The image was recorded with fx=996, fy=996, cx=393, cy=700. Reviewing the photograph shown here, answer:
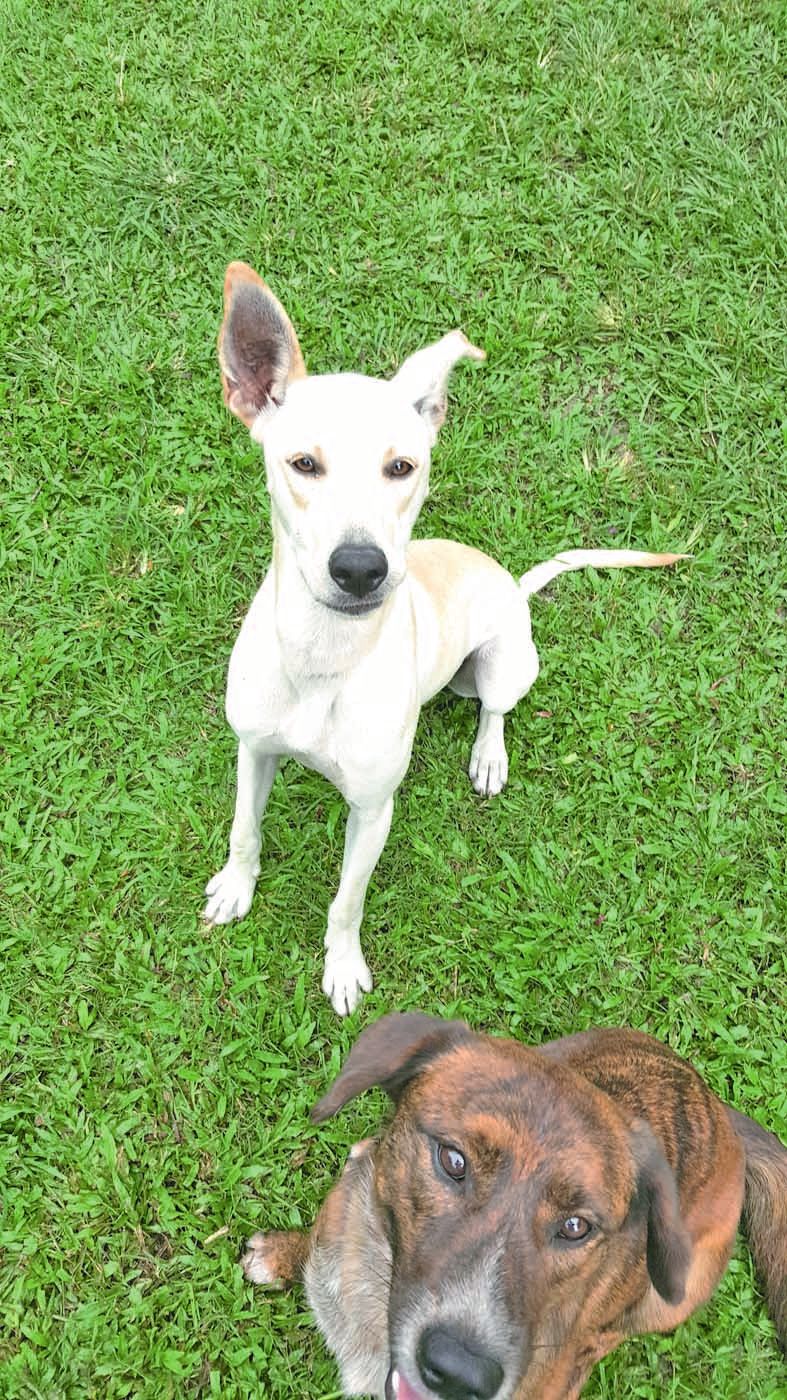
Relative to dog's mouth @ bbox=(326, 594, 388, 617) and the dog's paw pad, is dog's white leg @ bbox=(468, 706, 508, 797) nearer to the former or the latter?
dog's mouth @ bbox=(326, 594, 388, 617)

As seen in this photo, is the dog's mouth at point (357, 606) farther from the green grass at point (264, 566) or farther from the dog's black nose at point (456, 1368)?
the dog's black nose at point (456, 1368)

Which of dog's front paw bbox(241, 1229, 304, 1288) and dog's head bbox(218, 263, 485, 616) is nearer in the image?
dog's head bbox(218, 263, 485, 616)

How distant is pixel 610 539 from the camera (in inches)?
200

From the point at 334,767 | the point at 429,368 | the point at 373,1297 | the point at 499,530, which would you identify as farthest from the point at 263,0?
the point at 373,1297

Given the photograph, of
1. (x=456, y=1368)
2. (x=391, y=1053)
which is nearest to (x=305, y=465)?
(x=391, y=1053)

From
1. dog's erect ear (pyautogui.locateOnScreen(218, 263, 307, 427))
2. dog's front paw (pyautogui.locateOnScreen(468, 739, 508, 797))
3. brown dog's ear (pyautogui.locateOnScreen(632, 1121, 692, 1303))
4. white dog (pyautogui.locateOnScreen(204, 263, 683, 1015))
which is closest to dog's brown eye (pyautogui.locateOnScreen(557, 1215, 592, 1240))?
brown dog's ear (pyautogui.locateOnScreen(632, 1121, 692, 1303))

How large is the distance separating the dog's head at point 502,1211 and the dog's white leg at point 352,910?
2.77 ft

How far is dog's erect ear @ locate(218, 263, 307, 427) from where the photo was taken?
9.42 ft

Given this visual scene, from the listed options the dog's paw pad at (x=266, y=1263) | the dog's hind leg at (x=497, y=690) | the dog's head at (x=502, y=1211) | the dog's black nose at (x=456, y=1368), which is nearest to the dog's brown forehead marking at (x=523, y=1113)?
the dog's head at (x=502, y=1211)

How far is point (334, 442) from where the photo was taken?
2752mm

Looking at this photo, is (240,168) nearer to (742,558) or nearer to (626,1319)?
(742,558)

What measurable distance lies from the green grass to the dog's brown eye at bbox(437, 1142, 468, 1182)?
4.42 feet

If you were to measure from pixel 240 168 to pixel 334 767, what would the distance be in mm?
3838

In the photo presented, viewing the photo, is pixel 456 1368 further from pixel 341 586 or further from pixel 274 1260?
pixel 341 586
